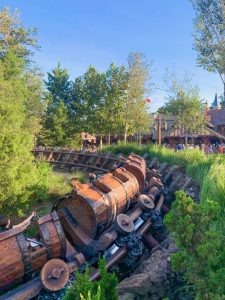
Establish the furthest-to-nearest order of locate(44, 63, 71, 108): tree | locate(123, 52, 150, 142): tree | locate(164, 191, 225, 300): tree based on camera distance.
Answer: locate(44, 63, 71, 108): tree → locate(123, 52, 150, 142): tree → locate(164, 191, 225, 300): tree

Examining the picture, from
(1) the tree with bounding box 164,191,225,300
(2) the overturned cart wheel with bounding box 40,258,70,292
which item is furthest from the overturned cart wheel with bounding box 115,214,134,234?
(1) the tree with bounding box 164,191,225,300

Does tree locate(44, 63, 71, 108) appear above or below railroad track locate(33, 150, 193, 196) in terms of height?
above

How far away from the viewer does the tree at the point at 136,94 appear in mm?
29806

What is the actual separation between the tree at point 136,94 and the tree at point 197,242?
27.3 meters

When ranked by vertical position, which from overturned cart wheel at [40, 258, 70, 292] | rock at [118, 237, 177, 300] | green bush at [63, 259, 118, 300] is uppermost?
green bush at [63, 259, 118, 300]

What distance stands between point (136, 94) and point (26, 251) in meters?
27.1

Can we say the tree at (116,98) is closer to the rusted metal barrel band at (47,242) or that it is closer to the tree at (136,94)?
the tree at (136,94)

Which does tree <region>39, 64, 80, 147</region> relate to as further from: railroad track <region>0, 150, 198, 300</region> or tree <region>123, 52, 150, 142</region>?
railroad track <region>0, 150, 198, 300</region>

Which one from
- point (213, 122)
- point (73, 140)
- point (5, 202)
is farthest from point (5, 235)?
point (213, 122)

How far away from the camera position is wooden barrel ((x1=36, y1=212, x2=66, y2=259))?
168 inches

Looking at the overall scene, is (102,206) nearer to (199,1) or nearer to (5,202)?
(5,202)

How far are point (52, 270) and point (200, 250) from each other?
2187 millimetres

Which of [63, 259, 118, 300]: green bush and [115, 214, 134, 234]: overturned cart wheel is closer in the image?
[63, 259, 118, 300]: green bush

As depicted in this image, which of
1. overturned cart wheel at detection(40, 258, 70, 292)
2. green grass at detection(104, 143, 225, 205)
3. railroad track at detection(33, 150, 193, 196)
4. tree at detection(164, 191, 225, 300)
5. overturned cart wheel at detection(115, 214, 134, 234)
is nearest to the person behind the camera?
tree at detection(164, 191, 225, 300)
